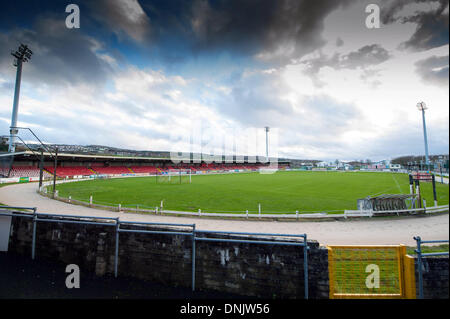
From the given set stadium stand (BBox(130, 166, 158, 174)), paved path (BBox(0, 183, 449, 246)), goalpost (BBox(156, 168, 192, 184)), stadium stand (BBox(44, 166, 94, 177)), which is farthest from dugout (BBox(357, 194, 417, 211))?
stadium stand (BBox(130, 166, 158, 174))

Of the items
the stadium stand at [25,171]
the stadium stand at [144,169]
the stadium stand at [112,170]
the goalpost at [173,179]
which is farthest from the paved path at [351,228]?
the stadium stand at [144,169]

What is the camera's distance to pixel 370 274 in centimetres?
547

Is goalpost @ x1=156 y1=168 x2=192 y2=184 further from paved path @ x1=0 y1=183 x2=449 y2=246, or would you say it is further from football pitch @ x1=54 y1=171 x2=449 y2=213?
paved path @ x1=0 y1=183 x2=449 y2=246

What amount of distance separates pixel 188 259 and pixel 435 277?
5822 millimetres

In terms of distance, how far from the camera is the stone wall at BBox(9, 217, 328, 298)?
4.94 meters

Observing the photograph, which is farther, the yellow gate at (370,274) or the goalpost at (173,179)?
the goalpost at (173,179)

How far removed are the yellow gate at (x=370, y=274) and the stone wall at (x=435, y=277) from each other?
24 cm

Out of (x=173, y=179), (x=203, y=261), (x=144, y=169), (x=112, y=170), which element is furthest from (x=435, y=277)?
(x=144, y=169)

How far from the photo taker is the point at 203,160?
288 ft

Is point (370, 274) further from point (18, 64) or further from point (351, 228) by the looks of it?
point (18, 64)

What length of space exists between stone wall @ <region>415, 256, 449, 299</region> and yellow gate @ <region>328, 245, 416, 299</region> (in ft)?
0.79

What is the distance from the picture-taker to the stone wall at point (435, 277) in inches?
176

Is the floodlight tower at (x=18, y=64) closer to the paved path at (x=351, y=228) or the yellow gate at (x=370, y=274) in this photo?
the paved path at (x=351, y=228)
